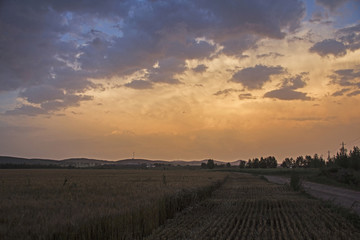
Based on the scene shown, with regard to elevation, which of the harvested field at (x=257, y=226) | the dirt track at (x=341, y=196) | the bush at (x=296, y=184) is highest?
the bush at (x=296, y=184)

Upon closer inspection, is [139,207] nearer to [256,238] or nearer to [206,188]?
[256,238]

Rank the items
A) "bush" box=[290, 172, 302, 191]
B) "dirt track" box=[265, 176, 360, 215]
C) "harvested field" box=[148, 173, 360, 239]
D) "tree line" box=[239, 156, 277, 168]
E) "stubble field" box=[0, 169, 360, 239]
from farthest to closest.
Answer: "tree line" box=[239, 156, 277, 168] < "bush" box=[290, 172, 302, 191] < "dirt track" box=[265, 176, 360, 215] < "harvested field" box=[148, 173, 360, 239] < "stubble field" box=[0, 169, 360, 239]

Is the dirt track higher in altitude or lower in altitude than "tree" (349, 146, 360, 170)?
lower

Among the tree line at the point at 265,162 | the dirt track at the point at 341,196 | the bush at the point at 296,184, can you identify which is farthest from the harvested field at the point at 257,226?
the tree line at the point at 265,162

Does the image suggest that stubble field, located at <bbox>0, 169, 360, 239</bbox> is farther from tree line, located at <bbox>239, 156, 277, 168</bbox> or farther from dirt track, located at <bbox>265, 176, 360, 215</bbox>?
tree line, located at <bbox>239, 156, 277, 168</bbox>

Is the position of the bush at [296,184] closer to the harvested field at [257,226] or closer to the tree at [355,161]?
the harvested field at [257,226]

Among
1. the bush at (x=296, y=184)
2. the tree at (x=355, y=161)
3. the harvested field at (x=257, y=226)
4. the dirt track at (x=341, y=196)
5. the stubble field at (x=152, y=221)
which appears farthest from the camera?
the tree at (x=355, y=161)

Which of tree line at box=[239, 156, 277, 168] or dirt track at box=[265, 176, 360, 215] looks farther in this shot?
tree line at box=[239, 156, 277, 168]

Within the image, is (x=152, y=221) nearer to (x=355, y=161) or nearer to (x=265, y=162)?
(x=355, y=161)

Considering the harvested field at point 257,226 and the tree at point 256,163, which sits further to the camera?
the tree at point 256,163

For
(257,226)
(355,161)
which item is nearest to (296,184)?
(257,226)

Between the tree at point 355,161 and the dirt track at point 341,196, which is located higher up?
the tree at point 355,161

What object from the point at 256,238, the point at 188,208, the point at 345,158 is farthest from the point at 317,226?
the point at 345,158

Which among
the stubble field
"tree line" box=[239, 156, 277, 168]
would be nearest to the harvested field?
the stubble field
